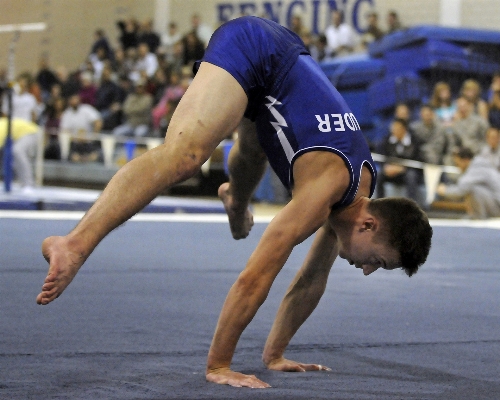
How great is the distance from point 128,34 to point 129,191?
12989mm

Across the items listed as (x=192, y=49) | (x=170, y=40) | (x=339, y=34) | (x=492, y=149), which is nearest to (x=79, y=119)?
(x=192, y=49)

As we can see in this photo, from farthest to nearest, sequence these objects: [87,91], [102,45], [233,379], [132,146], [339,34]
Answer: [102,45]
[87,91]
[339,34]
[132,146]
[233,379]

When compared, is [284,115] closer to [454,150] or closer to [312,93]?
[312,93]

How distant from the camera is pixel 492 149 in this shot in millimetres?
9023

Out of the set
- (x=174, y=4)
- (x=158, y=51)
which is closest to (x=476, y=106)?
(x=158, y=51)

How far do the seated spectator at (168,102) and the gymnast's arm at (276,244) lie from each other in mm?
9313

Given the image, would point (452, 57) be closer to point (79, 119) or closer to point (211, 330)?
point (79, 119)

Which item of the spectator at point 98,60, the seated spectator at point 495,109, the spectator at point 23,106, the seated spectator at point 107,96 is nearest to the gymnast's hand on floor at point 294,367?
the seated spectator at point 495,109

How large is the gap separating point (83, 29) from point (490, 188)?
33.6 ft

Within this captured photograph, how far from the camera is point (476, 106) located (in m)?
10.0

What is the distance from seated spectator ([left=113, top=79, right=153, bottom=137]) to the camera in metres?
12.8

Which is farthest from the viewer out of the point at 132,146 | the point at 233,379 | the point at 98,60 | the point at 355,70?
the point at 98,60

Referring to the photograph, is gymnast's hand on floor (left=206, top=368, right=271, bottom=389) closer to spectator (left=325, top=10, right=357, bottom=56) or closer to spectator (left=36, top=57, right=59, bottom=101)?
spectator (left=325, top=10, right=357, bottom=56)

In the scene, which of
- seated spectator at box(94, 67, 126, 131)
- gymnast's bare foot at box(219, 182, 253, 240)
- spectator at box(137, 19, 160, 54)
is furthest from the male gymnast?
spectator at box(137, 19, 160, 54)
